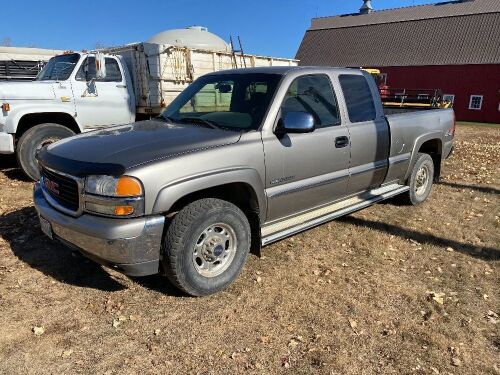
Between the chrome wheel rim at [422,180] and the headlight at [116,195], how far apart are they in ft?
14.4

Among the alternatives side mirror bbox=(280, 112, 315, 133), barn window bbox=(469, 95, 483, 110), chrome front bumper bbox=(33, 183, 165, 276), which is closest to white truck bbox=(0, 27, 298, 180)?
chrome front bumper bbox=(33, 183, 165, 276)

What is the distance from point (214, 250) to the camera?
11.5 ft

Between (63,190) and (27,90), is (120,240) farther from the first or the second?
(27,90)

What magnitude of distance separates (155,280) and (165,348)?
3.21 ft

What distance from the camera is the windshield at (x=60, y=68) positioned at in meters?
7.45

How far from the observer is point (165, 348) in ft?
9.63

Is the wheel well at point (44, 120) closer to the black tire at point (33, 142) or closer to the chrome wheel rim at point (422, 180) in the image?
the black tire at point (33, 142)

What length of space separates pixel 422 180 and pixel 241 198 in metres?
3.62

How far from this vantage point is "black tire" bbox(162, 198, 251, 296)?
316cm

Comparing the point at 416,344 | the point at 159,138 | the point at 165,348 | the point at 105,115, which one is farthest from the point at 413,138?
the point at 105,115

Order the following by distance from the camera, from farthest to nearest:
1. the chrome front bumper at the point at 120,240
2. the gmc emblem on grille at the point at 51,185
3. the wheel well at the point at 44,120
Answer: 1. the wheel well at the point at 44,120
2. the gmc emblem on grille at the point at 51,185
3. the chrome front bumper at the point at 120,240

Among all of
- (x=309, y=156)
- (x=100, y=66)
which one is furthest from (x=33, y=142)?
(x=309, y=156)

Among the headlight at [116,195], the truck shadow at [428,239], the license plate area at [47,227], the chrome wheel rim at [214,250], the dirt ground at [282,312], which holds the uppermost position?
the headlight at [116,195]

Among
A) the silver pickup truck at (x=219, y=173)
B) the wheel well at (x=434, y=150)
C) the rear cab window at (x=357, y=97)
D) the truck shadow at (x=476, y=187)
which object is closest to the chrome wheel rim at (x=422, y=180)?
the wheel well at (x=434, y=150)
